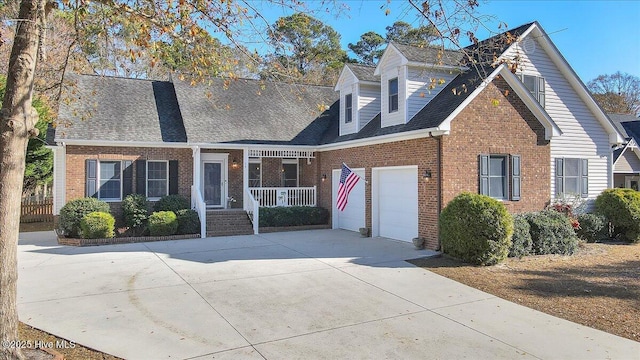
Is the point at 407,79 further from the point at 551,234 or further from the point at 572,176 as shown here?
the point at 572,176

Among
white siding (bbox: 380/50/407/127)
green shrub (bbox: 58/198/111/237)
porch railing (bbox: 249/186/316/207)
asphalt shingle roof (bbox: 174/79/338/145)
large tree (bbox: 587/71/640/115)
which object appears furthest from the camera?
large tree (bbox: 587/71/640/115)

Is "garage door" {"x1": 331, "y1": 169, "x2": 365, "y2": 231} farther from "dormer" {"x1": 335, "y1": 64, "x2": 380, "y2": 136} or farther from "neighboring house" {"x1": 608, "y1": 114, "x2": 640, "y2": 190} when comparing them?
"neighboring house" {"x1": 608, "y1": 114, "x2": 640, "y2": 190}

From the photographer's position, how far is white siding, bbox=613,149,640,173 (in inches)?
824

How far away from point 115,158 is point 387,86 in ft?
33.1

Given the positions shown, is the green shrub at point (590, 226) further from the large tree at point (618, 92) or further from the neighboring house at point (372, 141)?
the large tree at point (618, 92)

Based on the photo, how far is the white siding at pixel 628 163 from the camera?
20.9 meters

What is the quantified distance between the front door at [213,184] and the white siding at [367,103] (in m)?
6.07

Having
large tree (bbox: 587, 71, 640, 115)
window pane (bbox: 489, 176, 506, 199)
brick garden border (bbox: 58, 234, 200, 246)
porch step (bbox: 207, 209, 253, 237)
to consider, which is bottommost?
brick garden border (bbox: 58, 234, 200, 246)

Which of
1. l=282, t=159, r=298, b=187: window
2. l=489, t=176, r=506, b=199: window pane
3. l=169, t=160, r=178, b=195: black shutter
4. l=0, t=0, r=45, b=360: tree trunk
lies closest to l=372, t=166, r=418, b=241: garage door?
l=489, t=176, r=506, b=199: window pane

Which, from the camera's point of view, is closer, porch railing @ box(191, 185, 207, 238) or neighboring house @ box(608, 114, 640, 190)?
porch railing @ box(191, 185, 207, 238)

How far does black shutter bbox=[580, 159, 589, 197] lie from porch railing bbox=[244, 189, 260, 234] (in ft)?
36.6

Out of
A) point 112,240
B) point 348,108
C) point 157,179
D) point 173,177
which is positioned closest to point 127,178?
point 157,179

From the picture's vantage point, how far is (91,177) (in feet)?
50.7

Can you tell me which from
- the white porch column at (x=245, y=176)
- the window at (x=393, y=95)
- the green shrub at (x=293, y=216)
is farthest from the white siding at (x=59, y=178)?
the window at (x=393, y=95)
